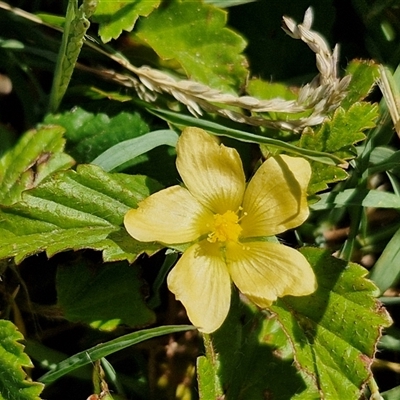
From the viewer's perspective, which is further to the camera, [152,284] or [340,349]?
[152,284]

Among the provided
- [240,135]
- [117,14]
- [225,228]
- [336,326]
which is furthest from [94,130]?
[336,326]

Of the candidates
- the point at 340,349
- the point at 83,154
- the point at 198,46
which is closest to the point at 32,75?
the point at 83,154

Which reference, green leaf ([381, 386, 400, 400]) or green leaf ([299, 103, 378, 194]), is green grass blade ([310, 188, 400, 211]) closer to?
green leaf ([299, 103, 378, 194])

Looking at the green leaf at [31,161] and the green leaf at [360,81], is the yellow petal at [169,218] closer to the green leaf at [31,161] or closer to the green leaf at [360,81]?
the green leaf at [31,161]

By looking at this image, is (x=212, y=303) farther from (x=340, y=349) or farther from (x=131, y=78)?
(x=131, y=78)

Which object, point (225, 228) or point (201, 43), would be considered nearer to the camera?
point (225, 228)

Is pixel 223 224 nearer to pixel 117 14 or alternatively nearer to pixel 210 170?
pixel 210 170
